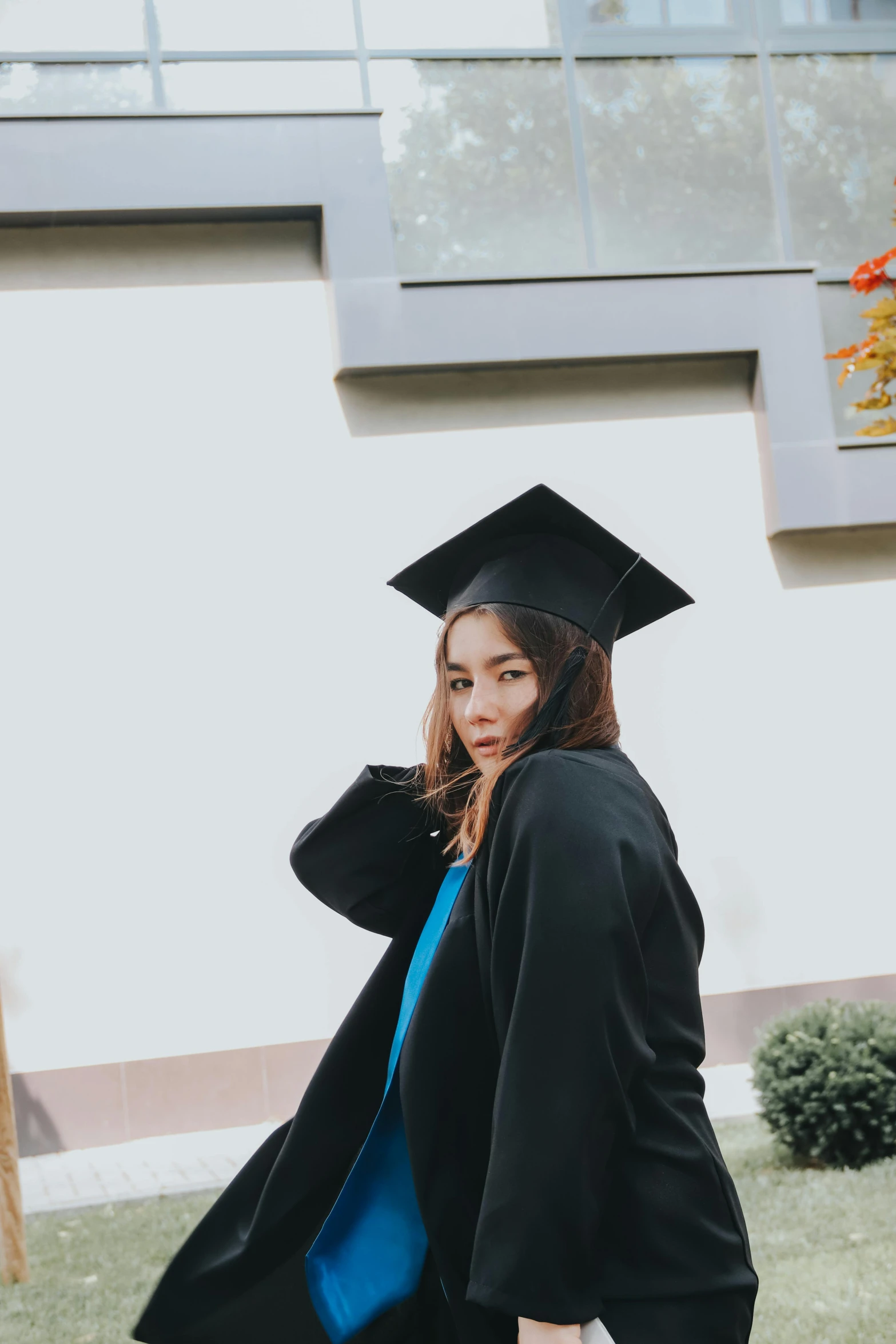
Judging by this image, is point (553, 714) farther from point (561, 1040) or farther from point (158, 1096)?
point (158, 1096)

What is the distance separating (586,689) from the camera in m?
2.06

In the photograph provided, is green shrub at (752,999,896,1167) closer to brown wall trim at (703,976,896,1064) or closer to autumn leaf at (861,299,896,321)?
brown wall trim at (703,976,896,1064)

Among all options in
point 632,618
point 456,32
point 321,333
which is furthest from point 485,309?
point 632,618

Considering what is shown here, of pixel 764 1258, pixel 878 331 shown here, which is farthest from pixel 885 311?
pixel 764 1258

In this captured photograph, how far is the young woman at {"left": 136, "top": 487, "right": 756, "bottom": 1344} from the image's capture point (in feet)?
5.17

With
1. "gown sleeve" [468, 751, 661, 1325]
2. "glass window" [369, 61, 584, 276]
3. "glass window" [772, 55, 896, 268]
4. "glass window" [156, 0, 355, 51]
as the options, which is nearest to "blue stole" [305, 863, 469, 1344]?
"gown sleeve" [468, 751, 661, 1325]

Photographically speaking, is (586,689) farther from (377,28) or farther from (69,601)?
(377,28)

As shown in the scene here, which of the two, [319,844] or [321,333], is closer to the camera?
[319,844]

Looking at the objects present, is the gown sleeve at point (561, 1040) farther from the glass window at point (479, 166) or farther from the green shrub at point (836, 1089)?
the glass window at point (479, 166)

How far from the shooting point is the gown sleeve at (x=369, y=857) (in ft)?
7.32

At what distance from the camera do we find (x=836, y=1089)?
18.3 feet

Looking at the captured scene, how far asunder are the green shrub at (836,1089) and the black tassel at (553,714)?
4252 millimetres

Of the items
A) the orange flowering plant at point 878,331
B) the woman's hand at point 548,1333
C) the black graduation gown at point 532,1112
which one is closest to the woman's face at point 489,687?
the black graduation gown at point 532,1112

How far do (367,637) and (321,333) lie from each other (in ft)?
6.58
